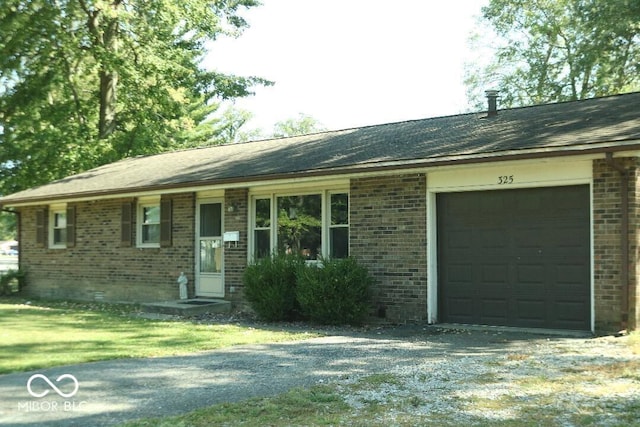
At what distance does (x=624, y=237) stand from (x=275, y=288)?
6.09 meters

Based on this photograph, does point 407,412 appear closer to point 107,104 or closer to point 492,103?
point 492,103

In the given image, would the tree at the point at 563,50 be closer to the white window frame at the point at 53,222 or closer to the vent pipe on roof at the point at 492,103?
the vent pipe on roof at the point at 492,103

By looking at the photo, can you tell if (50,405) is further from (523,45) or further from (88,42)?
(523,45)

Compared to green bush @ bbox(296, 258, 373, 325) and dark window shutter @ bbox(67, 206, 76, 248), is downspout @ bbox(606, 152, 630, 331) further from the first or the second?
dark window shutter @ bbox(67, 206, 76, 248)

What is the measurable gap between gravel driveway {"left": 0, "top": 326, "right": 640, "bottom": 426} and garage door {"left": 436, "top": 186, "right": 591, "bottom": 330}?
0.93m

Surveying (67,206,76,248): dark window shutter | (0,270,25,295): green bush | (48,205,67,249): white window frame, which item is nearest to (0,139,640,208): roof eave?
(67,206,76,248): dark window shutter

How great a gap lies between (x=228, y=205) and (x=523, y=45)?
26823mm

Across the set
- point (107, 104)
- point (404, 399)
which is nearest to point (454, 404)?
point (404, 399)

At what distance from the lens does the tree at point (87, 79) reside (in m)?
24.1

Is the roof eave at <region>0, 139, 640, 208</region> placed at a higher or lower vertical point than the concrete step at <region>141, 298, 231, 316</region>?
higher

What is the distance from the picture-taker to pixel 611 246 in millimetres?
10266

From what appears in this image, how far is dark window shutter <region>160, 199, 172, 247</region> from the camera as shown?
1675cm

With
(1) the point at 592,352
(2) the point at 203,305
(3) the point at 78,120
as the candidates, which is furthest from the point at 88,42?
(1) the point at 592,352

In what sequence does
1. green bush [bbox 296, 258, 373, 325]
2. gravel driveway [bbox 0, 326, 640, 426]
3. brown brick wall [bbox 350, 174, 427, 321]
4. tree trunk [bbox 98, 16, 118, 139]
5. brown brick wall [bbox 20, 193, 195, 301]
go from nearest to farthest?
1. gravel driveway [bbox 0, 326, 640, 426]
2. green bush [bbox 296, 258, 373, 325]
3. brown brick wall [bbox 350, 174, 427, 321]
4. brown brick wall [bbox 20, 193, 195, 301]
5. tree trunk [bbox 98, 16, 118, 139]
